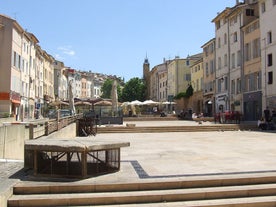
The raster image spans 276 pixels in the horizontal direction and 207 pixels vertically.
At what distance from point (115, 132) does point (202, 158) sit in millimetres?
15714

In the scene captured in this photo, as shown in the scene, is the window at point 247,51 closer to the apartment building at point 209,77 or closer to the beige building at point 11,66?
the apartment building at point 209,77

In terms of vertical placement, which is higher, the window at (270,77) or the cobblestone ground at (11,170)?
the window at (270,77)

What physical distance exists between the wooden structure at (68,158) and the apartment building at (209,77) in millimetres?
45039

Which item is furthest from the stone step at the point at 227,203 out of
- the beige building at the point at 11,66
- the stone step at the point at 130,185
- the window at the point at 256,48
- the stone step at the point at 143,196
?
the beige building at the point at 11,66

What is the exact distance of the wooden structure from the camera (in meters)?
8.12

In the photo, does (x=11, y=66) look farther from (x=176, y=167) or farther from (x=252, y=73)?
(x=176, y=167)

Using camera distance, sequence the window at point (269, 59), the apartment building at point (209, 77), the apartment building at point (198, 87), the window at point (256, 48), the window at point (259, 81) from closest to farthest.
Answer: the window at point (269, 59) < the window at point (259, 81) < the window at point (256, 48) < the apartment building at point (209, 77) < the apartment building at point (198, 87)

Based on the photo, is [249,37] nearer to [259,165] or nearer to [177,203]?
[259,165]

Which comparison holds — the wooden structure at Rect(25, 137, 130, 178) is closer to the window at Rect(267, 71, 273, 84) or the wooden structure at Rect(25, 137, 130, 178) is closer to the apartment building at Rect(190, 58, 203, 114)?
the window at Rect(267, 71, 273, 84)

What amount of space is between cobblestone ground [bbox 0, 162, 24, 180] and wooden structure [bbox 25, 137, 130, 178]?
1.07 feet

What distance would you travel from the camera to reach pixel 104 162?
9.19 metres

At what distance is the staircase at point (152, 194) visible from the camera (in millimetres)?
7004

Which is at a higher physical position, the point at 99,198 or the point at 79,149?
the point at 79,149

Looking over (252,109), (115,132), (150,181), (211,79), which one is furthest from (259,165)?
(211,79)
